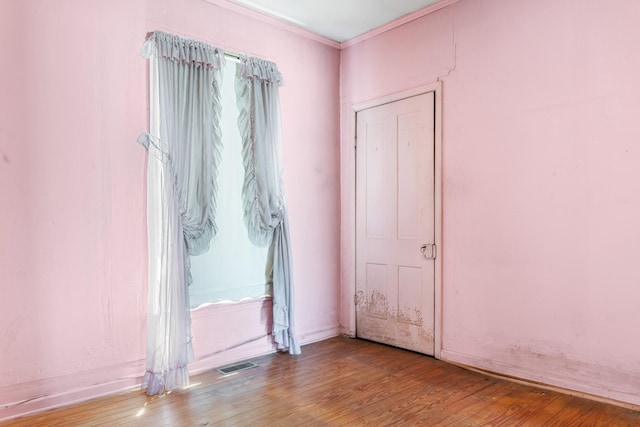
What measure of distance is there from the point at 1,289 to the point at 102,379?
2.86 ft

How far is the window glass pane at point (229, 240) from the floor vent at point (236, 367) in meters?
0.53

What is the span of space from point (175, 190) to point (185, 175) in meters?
0.15

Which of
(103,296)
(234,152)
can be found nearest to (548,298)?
(234,152)

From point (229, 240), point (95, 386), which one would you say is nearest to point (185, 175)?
point (229, 240)

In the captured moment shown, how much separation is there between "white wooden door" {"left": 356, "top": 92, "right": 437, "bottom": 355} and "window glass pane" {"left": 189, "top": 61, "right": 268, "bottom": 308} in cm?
119

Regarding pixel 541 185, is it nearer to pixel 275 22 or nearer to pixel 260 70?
pixel 260 70

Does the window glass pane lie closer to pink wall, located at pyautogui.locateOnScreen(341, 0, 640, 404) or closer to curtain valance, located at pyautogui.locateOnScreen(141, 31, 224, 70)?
curtain valance, located at pyautogui.locateOnScreen(141, 31, 224, 70)

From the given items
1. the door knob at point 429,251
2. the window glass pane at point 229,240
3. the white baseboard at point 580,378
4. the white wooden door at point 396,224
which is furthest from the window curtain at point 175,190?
the white baseboard at point 580,378

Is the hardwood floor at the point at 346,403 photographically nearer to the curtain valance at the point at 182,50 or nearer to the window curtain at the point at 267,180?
the window curtain at the point at 267,180

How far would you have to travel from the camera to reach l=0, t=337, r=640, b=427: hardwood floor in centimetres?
255

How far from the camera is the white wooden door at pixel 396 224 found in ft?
12.4

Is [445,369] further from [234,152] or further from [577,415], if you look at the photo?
[234,152]

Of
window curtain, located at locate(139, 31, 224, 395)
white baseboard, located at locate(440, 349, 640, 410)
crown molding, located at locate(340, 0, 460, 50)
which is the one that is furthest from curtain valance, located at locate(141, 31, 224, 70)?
white baseboard, located at locate(440, 349, 640, 410)

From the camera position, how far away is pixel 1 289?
259 centimetres
